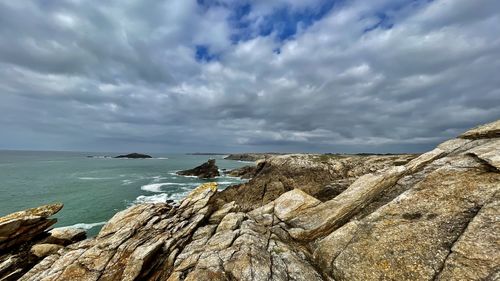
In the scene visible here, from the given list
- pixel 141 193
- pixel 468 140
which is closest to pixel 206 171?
pixel 141 193

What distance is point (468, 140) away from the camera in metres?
21.6

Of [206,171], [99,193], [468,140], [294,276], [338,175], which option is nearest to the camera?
[294,276]

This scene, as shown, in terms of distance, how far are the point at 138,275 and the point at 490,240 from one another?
64.7 ft

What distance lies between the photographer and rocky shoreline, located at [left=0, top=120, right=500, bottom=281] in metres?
13.0

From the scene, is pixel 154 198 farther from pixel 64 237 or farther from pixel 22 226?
pixel 22 226

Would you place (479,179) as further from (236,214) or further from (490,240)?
(236,214)

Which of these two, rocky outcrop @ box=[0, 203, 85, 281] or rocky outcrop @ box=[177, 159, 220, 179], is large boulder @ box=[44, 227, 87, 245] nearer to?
rocky outcrop @ box=[0, 203, 85, 281]

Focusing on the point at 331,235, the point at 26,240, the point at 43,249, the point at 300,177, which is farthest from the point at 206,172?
the point at 331,235

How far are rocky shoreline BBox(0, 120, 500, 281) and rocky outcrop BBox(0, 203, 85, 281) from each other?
0.34 feet

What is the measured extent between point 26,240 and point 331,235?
25.3 metres

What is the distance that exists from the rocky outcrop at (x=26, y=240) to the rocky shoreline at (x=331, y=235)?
0.10m

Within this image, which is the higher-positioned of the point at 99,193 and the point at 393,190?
the point at 393,190

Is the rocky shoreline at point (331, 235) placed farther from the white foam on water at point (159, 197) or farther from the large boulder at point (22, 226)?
the white foam on water at point (159, 197)

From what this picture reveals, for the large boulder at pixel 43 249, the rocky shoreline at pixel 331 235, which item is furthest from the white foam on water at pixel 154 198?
the large boulder at pixel 43 249
